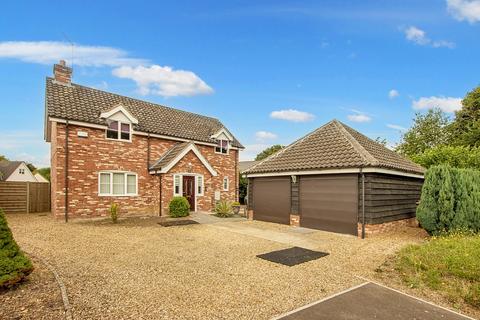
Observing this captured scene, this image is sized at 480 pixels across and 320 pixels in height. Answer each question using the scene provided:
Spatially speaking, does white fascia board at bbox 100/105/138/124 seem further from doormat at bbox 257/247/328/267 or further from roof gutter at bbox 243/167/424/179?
doormat at bbox 257/247/328/267

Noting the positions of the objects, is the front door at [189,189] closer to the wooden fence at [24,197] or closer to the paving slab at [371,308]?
Result: the wooden fence at [24,197]

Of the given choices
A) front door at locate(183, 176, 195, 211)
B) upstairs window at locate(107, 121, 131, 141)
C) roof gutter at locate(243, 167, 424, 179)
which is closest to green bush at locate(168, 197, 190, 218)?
front door at locate(183, 176, 195, 211)

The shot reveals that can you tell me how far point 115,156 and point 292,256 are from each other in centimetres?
1345

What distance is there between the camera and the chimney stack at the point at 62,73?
1825 cm

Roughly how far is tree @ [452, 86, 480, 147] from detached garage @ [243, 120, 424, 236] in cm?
2283

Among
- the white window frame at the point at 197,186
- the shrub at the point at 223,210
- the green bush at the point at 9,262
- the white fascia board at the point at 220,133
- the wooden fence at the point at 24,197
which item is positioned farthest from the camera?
the white fascia board at the point at 220,133

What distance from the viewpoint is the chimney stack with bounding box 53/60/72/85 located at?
59.9 feet

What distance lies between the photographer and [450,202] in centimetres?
1098

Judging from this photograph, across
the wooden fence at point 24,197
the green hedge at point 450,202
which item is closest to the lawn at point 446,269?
the green hedge at point 450,202

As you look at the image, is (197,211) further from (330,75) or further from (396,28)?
(396,28)

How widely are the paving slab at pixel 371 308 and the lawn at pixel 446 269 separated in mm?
804

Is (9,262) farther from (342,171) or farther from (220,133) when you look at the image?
(220,133)

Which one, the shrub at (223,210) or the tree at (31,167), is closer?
the shrub at (223,210)

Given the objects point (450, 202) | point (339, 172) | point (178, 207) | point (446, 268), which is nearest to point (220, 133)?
point (178, 207)
